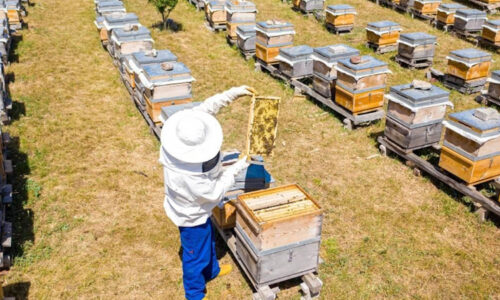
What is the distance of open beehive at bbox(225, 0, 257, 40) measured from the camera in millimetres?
13906

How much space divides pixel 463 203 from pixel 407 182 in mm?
1007

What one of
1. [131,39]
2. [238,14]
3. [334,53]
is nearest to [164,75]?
[131,39]

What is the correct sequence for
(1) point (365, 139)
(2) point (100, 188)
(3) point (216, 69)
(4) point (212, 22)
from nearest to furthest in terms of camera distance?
(2) point (100, 188)
(1) point (365, 139)
(3) point (216, 69)
(4) point (212, 22)

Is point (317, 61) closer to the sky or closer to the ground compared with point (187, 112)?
closer to the ground

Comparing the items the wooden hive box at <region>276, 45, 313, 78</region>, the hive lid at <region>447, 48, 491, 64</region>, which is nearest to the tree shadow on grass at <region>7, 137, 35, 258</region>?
the wooden hive box at <region>276, 45, 313, 78</region>

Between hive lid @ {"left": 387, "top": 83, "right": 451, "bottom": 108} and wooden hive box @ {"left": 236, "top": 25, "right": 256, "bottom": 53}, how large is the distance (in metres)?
6.09

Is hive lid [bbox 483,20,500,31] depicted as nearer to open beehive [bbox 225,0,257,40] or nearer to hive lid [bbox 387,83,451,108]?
hive lid [bbox 387,83,451,108]

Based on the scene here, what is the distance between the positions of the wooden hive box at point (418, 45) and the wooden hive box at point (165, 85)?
696cm

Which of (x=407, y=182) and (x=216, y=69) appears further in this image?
(x=216, y=69)

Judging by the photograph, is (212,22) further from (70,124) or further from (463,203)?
(463,203)

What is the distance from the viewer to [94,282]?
5.94m

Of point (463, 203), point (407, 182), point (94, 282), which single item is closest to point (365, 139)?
point (407, 182)

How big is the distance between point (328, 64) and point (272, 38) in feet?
8.48

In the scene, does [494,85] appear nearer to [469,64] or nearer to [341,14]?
[469,64]
